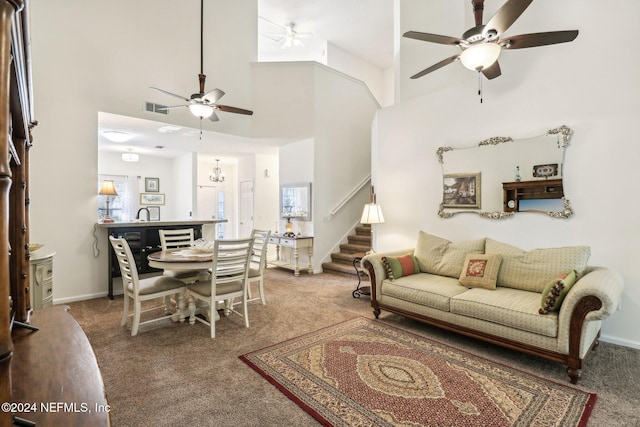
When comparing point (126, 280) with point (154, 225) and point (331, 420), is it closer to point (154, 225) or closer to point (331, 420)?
point (154, 225)

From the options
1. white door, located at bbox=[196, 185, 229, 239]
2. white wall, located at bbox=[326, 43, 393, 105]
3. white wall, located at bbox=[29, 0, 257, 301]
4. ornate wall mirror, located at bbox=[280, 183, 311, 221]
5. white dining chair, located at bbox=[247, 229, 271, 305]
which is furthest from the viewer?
white door, located at bbox=[196, 185, 229, 239]

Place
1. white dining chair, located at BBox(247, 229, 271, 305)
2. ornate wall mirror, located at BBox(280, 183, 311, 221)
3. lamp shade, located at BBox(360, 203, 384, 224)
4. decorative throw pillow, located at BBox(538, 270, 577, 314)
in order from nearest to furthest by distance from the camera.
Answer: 1. decorative throw pillow, located at BBox(538, 270, 577, 314)
2. white dining chair, located at BBox(247, 229, 271, 305)
3. lamp shade, located at BBox(360, 203, 384, 224)
4. ornate wall mirror, located at BBox(280, 183, 311, 221)

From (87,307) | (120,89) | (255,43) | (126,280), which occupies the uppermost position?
(255,43)

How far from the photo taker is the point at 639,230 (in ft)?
9.43

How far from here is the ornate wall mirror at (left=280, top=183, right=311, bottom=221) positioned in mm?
6250

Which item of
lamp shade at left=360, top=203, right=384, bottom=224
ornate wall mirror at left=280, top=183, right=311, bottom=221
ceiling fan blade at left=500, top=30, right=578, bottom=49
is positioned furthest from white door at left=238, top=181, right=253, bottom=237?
ceiling fan blade at left=500, top=30, right=578, bottom=49

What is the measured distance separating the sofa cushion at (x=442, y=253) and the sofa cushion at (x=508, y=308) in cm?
52

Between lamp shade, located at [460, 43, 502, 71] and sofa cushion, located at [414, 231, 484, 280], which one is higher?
lamp shade, located at [460, 43, 502, 71]

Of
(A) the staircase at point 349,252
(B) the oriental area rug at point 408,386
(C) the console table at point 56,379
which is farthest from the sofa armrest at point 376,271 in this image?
(C) the console table at point 56,379

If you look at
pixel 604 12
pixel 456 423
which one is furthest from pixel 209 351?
pixel 604 12

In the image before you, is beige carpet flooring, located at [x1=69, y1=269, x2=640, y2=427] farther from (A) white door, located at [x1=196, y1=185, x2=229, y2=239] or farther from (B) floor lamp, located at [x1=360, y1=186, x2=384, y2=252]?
(A) white door, located at [x1=196, y1=185, x2=229, y2=239]

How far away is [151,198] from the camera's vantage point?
323 inches

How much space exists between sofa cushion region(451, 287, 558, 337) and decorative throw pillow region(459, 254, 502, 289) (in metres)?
0.08

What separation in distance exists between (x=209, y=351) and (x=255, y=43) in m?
5.56
